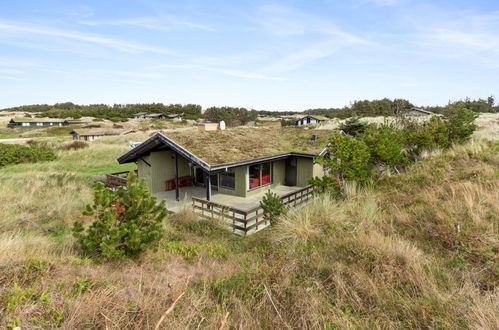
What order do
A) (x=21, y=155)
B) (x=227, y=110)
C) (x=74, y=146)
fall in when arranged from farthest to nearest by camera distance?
(x=227, y=110)
(x=74, y=146)
(x=21, y=155)

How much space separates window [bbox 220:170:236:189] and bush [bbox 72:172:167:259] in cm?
885

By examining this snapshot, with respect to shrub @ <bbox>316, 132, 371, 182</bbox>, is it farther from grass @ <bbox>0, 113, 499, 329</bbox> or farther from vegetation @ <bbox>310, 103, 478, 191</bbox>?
grass @ <bbox>0, 113, 499, 329</bbox>

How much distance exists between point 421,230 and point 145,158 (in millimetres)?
14964

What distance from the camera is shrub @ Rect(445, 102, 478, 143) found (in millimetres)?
17109

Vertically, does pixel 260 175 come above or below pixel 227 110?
below

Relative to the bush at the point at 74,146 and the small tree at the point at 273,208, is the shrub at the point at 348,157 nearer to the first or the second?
the small tree at the point at 273,208

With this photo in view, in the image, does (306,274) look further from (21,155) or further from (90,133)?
(90,133)

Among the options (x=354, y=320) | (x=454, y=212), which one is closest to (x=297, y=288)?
(x=354, y=320)

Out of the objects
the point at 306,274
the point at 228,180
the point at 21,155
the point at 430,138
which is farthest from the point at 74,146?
the point at 430,138

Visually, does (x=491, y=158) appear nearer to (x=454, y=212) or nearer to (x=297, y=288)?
(x=454, y=212)

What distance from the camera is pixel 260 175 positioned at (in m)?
16.6

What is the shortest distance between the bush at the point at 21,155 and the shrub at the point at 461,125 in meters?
37.0

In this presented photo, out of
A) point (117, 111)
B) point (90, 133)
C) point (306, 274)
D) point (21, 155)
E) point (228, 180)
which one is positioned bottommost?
point (228, 180)

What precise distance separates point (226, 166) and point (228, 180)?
126 inches
